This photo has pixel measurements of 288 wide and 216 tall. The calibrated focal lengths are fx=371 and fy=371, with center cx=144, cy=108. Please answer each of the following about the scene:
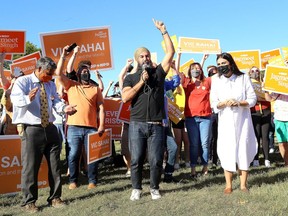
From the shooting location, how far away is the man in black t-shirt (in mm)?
5227

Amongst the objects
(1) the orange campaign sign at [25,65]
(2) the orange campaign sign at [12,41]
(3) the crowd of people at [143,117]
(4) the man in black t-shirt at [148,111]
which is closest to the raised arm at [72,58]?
(3) the crowd of people at [143,117]

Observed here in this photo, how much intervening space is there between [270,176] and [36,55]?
6608 mm

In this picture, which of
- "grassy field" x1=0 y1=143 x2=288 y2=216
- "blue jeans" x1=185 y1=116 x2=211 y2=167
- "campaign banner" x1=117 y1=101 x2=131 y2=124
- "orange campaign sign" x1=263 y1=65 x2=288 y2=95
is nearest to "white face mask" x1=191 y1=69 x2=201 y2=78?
"blue jeans" x1=185 y1=116 x2=211 y2=167

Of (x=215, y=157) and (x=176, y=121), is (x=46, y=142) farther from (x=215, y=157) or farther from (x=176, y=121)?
(x=215, y=157)

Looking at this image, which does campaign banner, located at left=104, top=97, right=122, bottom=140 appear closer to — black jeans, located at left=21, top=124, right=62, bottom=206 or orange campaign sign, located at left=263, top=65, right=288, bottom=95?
orange campaign sign, located at left=263, top=65, right=288, bottom=95

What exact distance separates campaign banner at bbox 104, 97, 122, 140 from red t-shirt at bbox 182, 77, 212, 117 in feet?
7.08

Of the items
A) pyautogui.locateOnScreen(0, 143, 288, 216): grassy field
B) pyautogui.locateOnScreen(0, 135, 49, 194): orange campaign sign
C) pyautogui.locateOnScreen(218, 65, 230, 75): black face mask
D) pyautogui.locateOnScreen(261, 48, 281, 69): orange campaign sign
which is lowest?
pyautogui.locateOnScreen(0, 143, 288, 216): grassy field

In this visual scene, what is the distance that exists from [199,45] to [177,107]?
7.74 feet

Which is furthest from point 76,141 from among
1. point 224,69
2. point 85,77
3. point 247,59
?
point 247,59

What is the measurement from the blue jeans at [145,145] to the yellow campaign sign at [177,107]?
2.37 m

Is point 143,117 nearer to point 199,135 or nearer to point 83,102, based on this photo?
point 83,102

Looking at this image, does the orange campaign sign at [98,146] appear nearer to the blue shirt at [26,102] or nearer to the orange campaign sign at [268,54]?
the blue shirt at [26,102]

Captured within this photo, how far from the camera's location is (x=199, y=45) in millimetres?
9312

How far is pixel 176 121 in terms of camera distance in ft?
25.4
